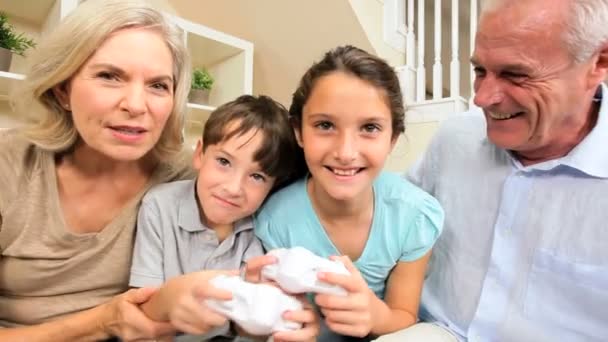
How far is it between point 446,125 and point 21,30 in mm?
1690

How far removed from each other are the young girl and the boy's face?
0.08 m

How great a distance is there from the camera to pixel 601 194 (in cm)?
83

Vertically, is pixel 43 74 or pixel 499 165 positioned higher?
pixel 43 74

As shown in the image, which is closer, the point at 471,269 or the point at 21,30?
→ the point at 471,269

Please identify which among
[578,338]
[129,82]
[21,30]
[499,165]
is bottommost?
[578,338]

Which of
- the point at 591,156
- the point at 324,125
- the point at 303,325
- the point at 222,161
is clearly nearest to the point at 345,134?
the point at 324,125

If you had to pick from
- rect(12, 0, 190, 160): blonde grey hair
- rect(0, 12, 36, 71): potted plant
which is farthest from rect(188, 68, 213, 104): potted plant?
rect(12, 0, 190, 160): blonde grey hair

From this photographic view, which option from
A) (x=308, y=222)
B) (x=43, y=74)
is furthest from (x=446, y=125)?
(x=43, y=74)

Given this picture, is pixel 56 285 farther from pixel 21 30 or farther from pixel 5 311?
pixel 21 30

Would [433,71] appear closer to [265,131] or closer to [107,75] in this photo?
[265,131]

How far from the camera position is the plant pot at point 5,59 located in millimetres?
1502

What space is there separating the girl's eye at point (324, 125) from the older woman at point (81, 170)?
32cm

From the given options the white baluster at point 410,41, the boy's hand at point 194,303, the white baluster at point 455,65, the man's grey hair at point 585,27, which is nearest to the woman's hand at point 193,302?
the boy's hand at point 194,303

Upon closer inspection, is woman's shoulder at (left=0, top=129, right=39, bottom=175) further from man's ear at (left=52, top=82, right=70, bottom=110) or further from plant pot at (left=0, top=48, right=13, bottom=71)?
plant pot at (left=0, top=48, right=13, bottom=71)
